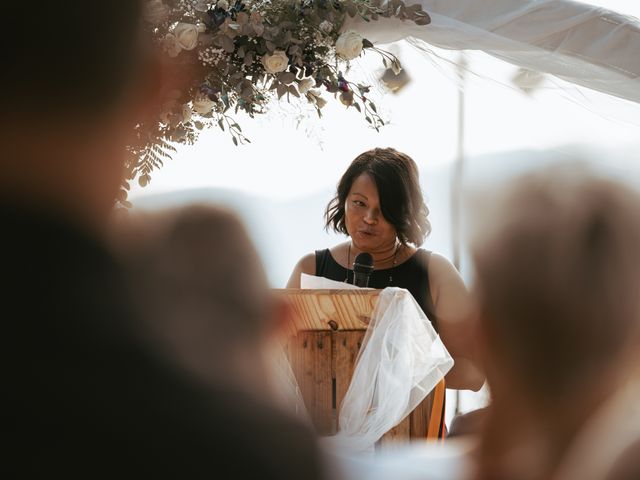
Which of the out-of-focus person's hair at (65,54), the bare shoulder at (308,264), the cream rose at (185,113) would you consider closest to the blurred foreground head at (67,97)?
the out-of-focus person's hair at (65,54)

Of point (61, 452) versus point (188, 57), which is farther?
point (188, 57)

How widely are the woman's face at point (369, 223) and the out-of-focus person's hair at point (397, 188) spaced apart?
0.02m

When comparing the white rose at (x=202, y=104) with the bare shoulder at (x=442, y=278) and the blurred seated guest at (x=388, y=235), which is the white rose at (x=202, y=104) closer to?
the blurred seated guest at (x=388, y=235)

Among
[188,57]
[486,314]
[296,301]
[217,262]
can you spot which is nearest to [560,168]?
[486,314]

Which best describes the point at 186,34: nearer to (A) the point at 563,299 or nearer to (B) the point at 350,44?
(B) the point at 350,44

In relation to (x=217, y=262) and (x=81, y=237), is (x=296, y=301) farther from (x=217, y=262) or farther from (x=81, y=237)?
(x=81, y=237)

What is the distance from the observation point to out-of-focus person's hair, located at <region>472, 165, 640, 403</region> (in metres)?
0.73

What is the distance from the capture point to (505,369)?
2.54ft

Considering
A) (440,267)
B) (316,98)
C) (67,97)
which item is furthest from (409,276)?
(67,97)

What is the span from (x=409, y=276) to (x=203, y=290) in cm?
260

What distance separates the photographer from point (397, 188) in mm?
3346

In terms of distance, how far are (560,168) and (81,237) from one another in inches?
→ 15.3

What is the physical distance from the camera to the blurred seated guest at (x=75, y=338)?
59 centimetres

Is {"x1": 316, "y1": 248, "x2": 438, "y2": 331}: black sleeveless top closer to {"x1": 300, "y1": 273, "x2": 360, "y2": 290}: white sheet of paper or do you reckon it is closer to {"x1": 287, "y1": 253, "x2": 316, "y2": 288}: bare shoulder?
{"x1": 287, "y1": 253, "x2": 316, "y2": 288}: bare shoulder
